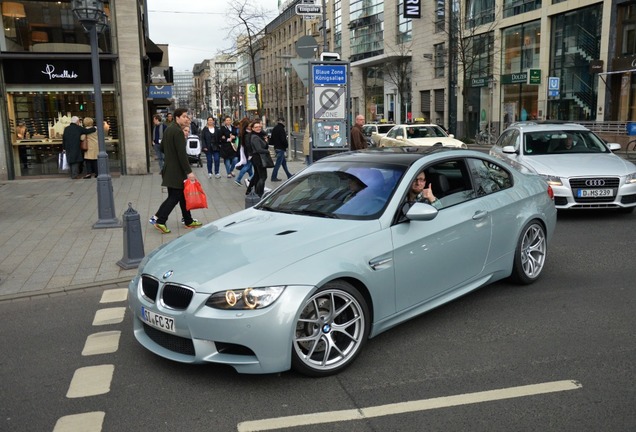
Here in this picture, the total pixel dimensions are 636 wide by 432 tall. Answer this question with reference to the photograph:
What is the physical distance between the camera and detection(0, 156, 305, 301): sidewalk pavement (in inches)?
271

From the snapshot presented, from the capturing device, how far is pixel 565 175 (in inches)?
362

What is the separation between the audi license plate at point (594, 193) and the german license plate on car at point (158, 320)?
7417 mm

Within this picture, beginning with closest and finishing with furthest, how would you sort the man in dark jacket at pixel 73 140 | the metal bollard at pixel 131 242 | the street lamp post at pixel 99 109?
the metal bollard at pixel 131 242 < the street lamp post at pixel 99 109 < the man in dark jacket at pixel 73 140

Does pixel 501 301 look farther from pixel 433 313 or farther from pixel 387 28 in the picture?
pixel 387 28

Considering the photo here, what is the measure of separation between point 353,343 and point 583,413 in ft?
4.94

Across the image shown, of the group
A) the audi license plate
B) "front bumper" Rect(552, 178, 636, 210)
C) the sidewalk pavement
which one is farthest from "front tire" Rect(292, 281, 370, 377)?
→ the audi license plate

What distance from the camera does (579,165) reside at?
945 cm

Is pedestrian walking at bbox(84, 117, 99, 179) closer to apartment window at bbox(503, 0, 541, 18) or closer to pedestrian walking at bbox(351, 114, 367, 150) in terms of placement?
pedestrian walking at bbox(351, 114, 367, 150)

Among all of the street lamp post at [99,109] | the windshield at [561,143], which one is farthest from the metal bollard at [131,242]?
the windshield at [561,143]

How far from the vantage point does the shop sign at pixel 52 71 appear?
56.2 ft

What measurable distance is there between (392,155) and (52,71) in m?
15.4

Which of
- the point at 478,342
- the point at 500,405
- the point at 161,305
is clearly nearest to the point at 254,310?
the point at 161,305

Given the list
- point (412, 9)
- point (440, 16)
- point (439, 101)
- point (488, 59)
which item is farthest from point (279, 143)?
point (412, 9)

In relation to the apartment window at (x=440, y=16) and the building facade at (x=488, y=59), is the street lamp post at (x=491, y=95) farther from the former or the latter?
the apartment window at (x=440, y=16)
